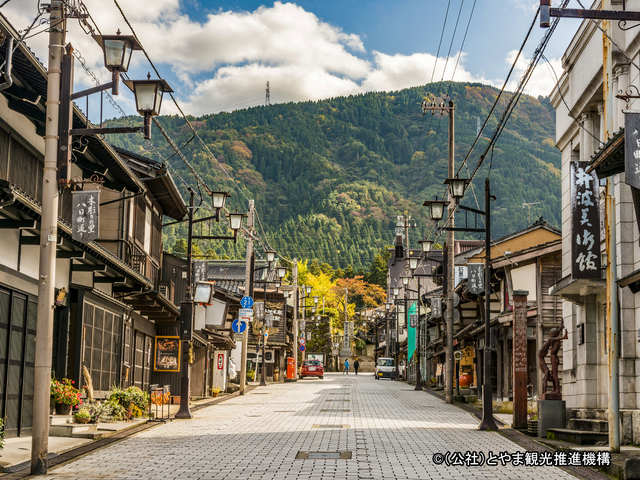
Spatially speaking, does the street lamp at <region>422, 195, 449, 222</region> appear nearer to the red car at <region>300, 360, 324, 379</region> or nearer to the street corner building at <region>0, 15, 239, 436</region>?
the street corner building at <region>0, 15, 239, 436</region>

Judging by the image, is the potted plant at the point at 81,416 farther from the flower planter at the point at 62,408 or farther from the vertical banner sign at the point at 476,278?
the vertical banner sign at the point at 476,278

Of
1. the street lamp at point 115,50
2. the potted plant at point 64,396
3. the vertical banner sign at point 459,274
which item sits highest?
the street lamp at point 115,50

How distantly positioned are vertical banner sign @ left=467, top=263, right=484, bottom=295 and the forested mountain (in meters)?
71.1

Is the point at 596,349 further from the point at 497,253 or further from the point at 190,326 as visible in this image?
the point at 497,253

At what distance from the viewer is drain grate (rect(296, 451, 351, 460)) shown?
506 inches

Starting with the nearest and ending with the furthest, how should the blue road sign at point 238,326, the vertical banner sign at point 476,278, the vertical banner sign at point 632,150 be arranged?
the vertical banner sign at point 632,150
the vertical banner sign at point 476,278
the blue road sign at point 238,326

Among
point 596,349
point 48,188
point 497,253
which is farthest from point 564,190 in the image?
point 497,253

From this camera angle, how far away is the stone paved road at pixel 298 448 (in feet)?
36.3

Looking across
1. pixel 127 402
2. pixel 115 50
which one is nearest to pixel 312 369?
pixel 127 402

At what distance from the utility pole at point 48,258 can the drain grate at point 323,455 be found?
4516 mm

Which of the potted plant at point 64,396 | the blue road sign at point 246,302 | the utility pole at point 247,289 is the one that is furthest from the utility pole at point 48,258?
the utility pole at point 247,289

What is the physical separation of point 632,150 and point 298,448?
28.0 feet

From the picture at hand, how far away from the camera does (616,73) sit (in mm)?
15609

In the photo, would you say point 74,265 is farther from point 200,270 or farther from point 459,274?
point 459,274
